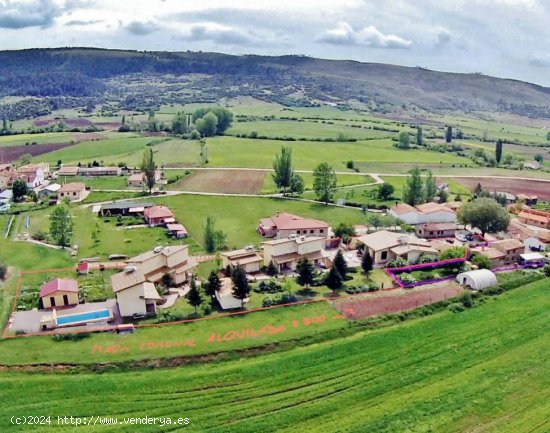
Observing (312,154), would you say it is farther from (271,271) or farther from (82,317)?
(82,317)

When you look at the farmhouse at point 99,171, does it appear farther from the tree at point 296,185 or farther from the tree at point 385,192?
the tree at point 385,192

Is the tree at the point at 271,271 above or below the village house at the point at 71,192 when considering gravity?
below

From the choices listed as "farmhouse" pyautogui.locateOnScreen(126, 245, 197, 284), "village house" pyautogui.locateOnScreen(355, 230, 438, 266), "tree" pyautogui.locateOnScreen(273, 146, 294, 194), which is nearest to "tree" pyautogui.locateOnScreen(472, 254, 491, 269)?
"village house" pyautogui.locateOnScreen(355, 230, 438, 266)

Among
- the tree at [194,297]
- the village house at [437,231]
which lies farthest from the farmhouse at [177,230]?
the village house at [437,231]

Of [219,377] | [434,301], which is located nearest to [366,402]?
[219,377]

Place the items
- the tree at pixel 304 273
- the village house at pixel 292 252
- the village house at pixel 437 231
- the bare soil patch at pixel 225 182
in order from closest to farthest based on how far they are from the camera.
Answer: the tree at pixel 304 273, the village house at pixel 292 252, the village house at pixel 437 231, the bare soil patch at pixel 225 182

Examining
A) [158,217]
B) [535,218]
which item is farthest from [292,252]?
[535,218]

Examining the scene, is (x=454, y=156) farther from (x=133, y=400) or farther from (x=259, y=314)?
(x=133, y=400)
